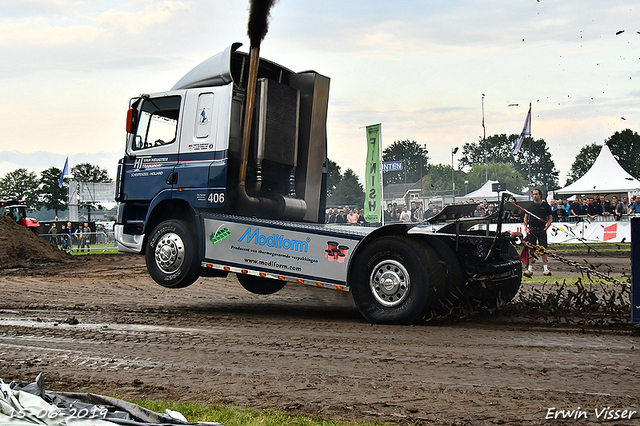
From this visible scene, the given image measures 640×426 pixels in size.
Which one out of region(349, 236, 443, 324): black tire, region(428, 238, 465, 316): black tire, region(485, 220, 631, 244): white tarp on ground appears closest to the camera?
region(349, 236, 443, 324): black tire

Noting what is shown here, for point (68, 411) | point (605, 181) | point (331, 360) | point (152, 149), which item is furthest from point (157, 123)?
point (605, 181)

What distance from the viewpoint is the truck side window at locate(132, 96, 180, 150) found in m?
9.31

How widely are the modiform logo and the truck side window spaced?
1.96m

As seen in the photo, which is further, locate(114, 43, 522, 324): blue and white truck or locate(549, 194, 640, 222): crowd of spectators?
locate(549, 194, 640, 222): crowd of spectators

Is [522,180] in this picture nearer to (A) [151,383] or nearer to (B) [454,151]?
(B) [454,151]

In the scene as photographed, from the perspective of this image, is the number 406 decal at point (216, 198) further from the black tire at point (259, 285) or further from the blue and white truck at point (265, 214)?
the black tire at point (259, 285)

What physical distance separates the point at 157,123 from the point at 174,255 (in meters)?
2.10

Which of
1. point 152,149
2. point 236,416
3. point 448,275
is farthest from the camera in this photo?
point 152,149

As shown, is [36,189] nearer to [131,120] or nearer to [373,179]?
[373,179]

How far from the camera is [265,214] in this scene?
915 centimetres

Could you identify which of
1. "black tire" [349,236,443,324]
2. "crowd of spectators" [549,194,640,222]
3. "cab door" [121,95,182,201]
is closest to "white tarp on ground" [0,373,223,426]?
"black tire" [349,236,443,324]

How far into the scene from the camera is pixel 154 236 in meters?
9.17

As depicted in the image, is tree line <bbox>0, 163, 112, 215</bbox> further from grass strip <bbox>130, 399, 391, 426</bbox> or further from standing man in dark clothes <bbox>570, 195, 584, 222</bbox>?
grass strip <bbox>130, 399, 391, 426</bbox>

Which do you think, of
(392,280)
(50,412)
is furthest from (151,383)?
(392,280)
